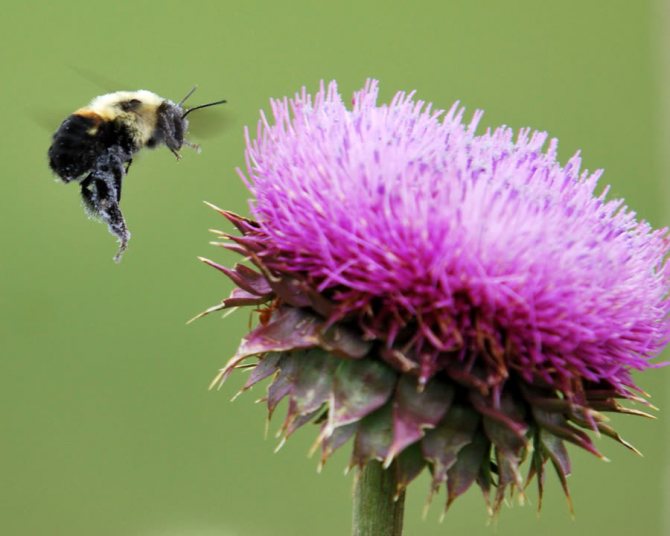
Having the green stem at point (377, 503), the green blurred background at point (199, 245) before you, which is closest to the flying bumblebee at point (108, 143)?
the green stem at point (377, 503)

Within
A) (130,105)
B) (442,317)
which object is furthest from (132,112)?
(442,317)

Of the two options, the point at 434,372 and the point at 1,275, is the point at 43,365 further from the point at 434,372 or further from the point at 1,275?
the point at 434,372

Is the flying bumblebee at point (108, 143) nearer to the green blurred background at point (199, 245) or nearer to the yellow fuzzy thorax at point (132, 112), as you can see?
the yellow fuzzy thorax at point (132, 112)

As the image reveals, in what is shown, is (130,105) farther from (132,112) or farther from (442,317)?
(442,317)

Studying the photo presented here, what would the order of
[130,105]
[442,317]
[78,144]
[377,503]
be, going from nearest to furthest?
[442,317]
[377,503]
[78,144]
[130,105]

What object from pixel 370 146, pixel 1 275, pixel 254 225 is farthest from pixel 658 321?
pixel 1 275

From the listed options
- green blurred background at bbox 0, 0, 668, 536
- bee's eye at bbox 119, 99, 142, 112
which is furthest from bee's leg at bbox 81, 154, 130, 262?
green blurred background at bbox 0, 0, 668, 536
